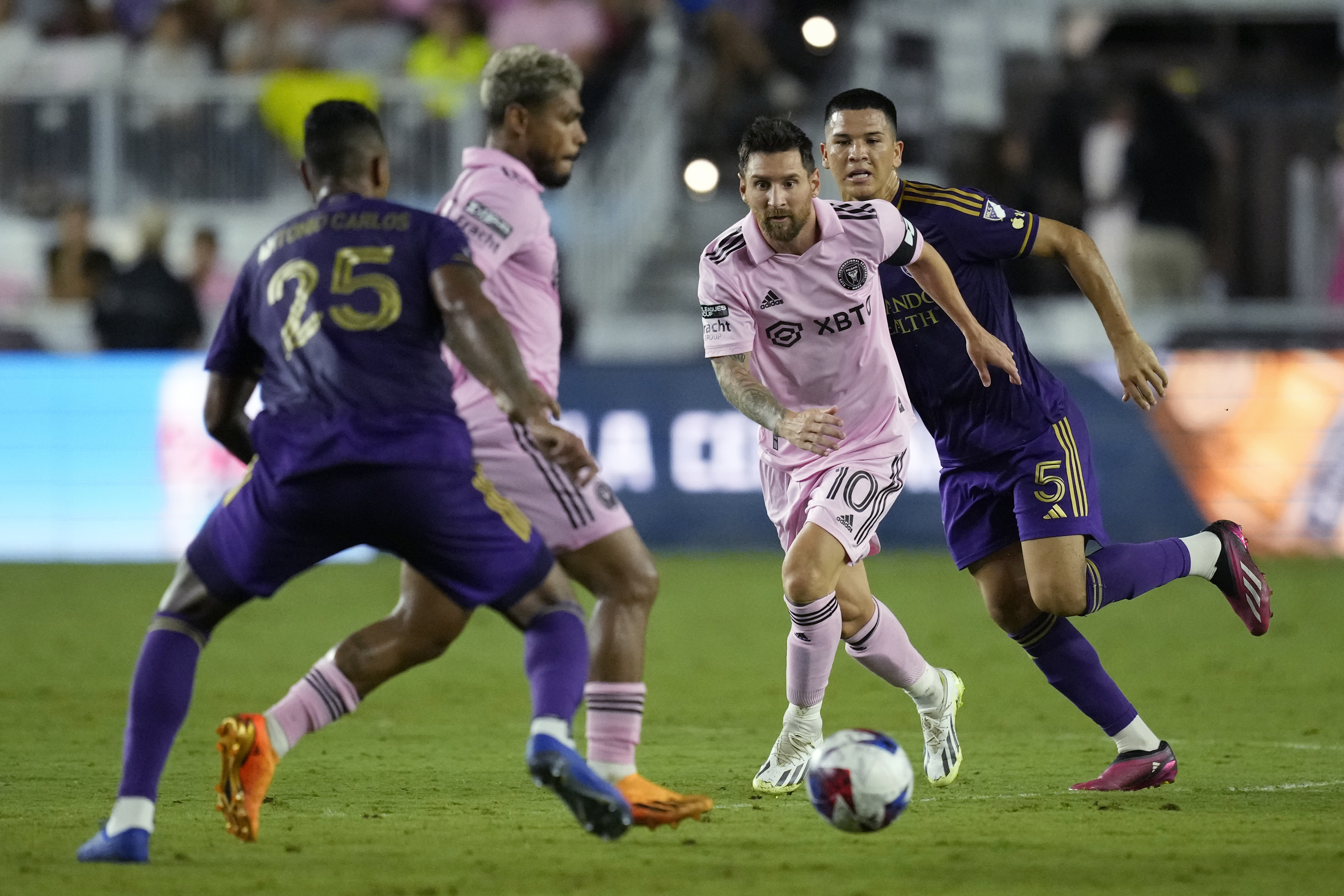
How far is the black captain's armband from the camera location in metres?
6.50

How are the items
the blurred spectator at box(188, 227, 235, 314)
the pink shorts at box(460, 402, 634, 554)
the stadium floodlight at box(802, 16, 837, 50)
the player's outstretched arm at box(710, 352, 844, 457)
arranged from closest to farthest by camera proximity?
the pink shorts at box(460, 402, 634, 554)
the player's outstretched arm at box(710, 352, 844, 457)
the stadium floodlight at box(802, 16, 837, 50)
the blurred spectator at box(188, 227, 235, 314)

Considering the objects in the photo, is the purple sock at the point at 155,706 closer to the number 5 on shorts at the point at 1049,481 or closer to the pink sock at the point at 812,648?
the pink sock at the point at 812,648

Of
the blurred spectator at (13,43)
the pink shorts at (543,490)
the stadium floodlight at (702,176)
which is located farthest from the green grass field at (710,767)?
the blurred spectator at (13,43)

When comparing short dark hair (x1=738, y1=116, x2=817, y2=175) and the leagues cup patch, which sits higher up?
short dark hair (x1=738, y1=116, x2=817, y2=175)

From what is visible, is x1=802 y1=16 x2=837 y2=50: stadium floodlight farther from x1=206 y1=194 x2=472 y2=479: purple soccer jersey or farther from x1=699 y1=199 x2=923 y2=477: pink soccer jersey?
x1=206 y1=194 x2=472 y2=479: purple soccer jersey

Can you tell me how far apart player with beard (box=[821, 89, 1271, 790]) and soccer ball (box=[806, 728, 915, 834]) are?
129 cm

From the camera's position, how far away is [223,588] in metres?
5.19

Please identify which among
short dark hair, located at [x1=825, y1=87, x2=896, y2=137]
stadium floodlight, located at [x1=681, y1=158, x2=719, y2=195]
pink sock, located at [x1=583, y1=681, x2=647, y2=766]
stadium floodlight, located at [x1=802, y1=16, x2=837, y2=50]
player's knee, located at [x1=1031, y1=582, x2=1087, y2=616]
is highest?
stadium floodlight, located at [x1=802, y1=16, x2=837, y2=50]

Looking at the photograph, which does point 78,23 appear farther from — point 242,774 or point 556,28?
point 242,774

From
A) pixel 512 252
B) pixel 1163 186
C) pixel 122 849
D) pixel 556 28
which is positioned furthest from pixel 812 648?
pixel 556 28

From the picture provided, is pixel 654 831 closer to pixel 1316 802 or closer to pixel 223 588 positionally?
pixel 223 588

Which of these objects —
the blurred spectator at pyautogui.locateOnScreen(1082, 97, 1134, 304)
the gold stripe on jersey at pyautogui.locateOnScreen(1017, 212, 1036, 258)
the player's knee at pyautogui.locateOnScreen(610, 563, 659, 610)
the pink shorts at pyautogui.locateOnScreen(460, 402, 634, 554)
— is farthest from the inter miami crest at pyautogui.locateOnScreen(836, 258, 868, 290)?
the blurred spectator at pyautogui.locateOnScreen(1082, 97, 1134, 304)

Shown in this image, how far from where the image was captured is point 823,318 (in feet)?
21.6

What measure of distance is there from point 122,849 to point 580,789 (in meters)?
1.27
